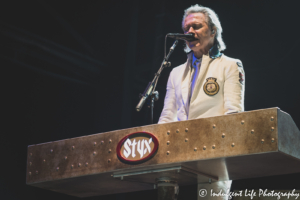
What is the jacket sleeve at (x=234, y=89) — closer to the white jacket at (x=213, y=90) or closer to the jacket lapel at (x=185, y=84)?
the white jacket at (x=213, y=90)

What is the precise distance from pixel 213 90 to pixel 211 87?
2 centimetres

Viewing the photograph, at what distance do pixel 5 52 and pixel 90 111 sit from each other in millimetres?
1328

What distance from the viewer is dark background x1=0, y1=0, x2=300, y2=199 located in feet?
12.5

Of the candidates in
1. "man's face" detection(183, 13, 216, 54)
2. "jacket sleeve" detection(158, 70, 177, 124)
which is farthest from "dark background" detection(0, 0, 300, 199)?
"jacket sleeve" detection(158, 70, 177, 124)

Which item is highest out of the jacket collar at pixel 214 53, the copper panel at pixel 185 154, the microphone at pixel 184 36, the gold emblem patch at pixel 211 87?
the microphone at pixel 184 36

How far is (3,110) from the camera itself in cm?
377

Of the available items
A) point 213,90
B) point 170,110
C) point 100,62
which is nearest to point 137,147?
point 213,90

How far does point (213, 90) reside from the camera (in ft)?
6.61

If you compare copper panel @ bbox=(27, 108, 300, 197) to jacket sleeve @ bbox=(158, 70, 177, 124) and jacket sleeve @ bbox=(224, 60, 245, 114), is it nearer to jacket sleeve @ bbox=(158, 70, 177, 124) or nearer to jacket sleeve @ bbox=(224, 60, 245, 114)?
jacket sleeve @ bbox=(224, 60, 245, 114)

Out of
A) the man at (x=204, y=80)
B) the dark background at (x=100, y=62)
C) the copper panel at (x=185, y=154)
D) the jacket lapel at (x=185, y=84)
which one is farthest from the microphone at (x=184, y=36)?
the dark background at (x=100, y=62)

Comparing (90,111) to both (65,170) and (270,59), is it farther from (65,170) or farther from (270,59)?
(65,170)

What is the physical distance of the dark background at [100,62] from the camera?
3812 mm

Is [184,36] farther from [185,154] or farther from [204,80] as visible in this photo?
[185,154]

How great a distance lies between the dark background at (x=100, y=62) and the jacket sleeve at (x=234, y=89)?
206 centimetres
